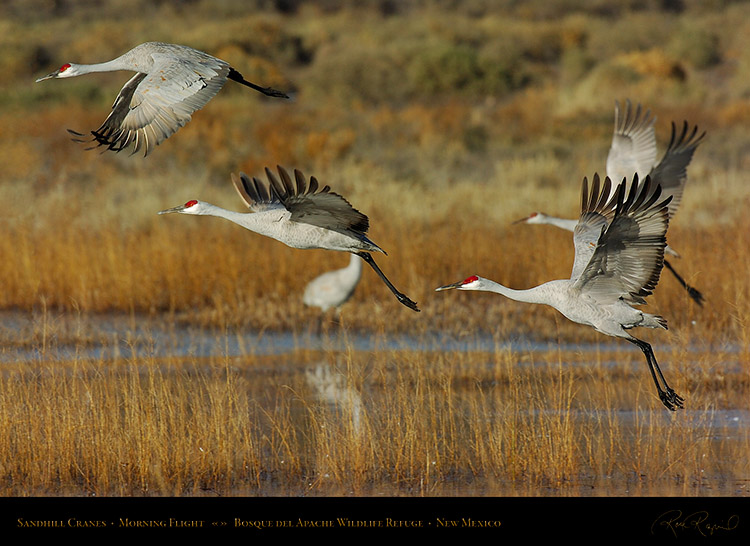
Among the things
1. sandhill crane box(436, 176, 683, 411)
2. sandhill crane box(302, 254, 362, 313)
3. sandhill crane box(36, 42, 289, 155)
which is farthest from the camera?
sandhill crane box(302, 254, 362, 313)

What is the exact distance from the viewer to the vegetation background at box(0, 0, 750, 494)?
25.2 feet

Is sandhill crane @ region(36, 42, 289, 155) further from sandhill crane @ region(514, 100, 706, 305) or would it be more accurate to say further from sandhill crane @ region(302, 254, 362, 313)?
sandhill crane @ region(514, 100, 706, 305)

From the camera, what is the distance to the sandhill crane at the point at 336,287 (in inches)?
425

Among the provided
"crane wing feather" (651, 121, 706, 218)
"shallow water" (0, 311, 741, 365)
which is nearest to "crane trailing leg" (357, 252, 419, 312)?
"shallow water" (0, 311, 741, 365)

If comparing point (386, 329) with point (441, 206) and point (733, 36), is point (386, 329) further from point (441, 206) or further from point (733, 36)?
point (733, 36)

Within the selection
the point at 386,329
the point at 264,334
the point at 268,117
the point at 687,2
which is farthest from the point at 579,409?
the point at 687,2

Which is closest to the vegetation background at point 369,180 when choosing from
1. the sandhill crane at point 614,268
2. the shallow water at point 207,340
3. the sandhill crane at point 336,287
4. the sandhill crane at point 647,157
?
the shallow water at point 207,340

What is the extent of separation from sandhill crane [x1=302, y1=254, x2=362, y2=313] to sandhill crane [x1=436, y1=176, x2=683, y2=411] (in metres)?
3.63

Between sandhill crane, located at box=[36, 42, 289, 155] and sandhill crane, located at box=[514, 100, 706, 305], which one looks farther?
sandhill crane, located at box=[514, 100, 706, 305]

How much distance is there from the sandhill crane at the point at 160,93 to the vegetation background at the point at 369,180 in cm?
156

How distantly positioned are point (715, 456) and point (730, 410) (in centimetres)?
132

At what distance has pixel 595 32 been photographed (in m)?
34.9

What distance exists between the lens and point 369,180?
1706 centimetres

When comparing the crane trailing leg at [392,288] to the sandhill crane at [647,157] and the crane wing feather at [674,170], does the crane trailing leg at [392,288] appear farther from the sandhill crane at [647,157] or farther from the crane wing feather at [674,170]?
the crane wing feather at [674,170]
